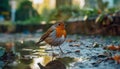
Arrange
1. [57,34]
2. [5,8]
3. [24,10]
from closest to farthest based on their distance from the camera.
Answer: [57,34], [24,10], [5,8]

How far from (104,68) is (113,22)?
25.1ft

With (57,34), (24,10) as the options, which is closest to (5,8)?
(24,10)

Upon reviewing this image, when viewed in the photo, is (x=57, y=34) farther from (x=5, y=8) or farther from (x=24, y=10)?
(x=5, y=8)

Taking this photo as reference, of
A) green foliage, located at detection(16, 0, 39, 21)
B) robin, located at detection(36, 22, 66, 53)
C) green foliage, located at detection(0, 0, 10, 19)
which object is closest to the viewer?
robin, located at detection(36, 22, 66, 53)

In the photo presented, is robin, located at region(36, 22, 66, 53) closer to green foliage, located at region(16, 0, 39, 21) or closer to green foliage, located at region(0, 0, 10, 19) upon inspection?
green foliage, located at region(16, 0, 39, 21)

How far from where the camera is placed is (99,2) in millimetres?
15492

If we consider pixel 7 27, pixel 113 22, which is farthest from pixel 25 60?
pixel 7 27

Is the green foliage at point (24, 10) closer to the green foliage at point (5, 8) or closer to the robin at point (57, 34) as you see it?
the green foliage at point (5, 8)

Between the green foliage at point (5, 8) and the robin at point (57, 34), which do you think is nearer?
the robin at point (57, 34)

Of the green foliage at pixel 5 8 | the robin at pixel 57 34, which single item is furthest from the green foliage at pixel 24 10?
the robin at pixel 57 34

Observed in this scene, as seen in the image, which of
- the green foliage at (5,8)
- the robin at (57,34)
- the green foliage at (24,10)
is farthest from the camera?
the green foliage at (5,8)

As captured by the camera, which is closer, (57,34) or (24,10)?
(57,34)

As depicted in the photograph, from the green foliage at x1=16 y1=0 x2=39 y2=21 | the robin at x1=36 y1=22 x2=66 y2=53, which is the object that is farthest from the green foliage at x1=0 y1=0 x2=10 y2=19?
the robin at x1=36 y1=22 x2=66 y2=53

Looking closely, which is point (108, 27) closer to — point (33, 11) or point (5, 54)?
point (5, 54)
